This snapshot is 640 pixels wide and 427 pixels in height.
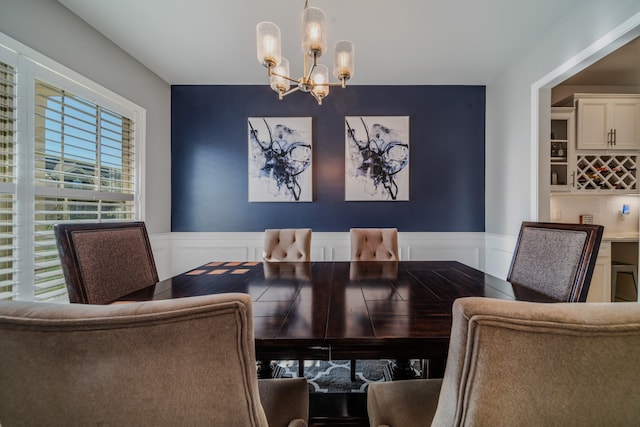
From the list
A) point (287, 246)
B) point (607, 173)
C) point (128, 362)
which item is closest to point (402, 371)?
point (287, 246)

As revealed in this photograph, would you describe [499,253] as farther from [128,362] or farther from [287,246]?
[128,362]

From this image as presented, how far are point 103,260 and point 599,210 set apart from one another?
472 cm

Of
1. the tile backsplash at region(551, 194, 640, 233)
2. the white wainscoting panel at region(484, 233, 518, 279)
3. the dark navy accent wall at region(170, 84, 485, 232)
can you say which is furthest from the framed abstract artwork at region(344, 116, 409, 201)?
the tile backsplash at region(551, 194, 640, 233)

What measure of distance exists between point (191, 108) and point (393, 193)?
8.52 feet

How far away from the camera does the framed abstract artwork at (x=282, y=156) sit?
3016 millimetres

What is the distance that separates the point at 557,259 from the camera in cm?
122

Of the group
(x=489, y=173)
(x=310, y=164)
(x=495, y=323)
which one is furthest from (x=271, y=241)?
(x=489, y=173)

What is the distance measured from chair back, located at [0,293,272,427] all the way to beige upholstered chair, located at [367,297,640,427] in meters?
0.37

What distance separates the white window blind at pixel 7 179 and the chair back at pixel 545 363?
2.40 m

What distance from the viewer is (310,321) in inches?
34.0

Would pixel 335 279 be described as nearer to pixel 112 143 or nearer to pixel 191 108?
pixel 112 143

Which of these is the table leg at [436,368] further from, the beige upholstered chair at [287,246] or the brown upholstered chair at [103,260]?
the brown upholstered chair at [103,260]

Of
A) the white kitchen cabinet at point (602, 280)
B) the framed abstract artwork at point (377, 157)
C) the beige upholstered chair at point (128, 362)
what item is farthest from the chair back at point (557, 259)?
the white kitchen cabinet at point (602, 280)

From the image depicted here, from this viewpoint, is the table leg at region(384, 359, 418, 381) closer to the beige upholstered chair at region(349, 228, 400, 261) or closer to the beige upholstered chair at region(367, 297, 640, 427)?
the beige upholstered chair at region(349, 228, 400, 261)
